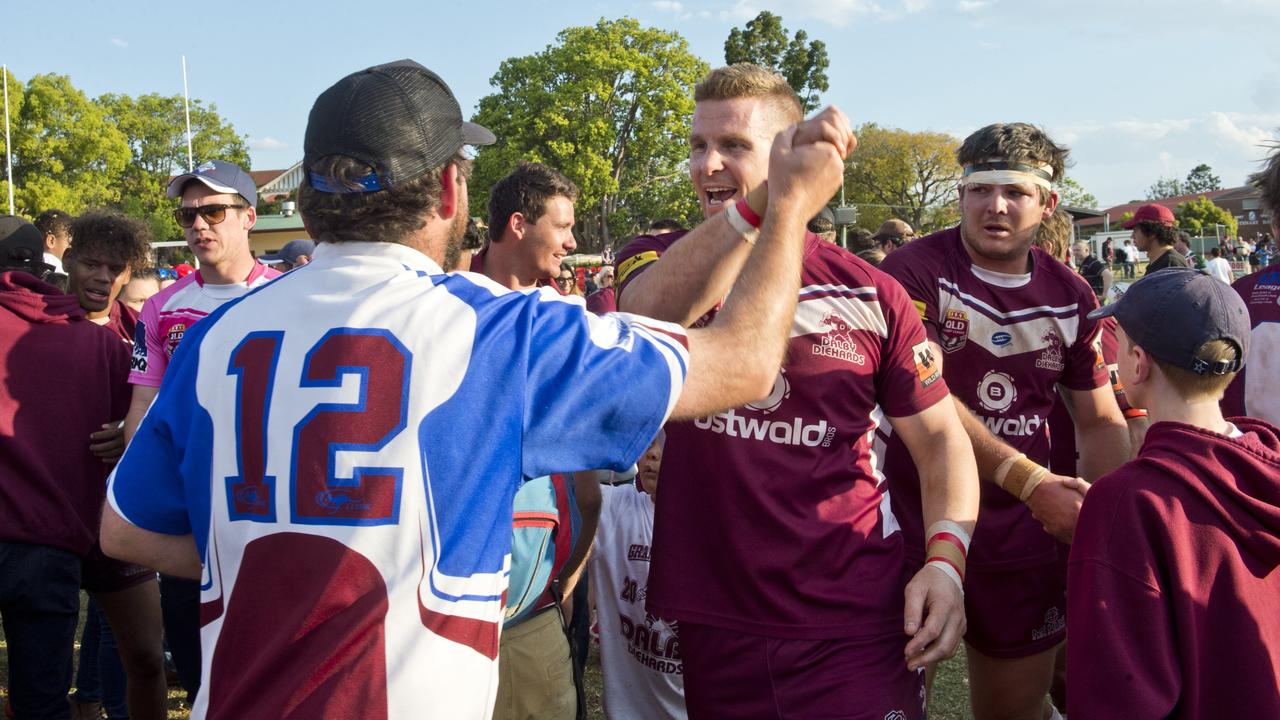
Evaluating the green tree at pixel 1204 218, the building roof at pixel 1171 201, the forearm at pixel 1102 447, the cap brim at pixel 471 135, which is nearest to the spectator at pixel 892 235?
the forearm at pixel 1102 447

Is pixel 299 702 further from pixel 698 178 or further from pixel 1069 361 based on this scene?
pixel 1069 361

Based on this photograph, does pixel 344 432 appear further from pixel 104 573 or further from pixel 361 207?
pixel 104 573

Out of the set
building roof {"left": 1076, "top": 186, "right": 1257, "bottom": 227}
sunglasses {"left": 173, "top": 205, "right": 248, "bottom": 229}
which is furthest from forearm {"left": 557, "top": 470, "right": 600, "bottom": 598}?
building roof {"left": 1076, "top": 186, "right": 1257, "bottom": 227}

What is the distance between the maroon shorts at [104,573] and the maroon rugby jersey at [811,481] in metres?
2.79

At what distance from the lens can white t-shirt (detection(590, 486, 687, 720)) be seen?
4.14 metres

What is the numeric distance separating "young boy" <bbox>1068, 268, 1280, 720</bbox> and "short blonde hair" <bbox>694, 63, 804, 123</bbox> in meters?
1.47

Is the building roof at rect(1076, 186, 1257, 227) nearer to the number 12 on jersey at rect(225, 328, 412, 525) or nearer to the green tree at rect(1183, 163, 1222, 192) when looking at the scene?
the green tree at rect(1183, 163, 1222, 192)

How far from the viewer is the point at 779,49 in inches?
2096

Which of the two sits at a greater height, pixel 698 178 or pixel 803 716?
pixel 698 178

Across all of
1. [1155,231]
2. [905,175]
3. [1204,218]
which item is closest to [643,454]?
[1155,231]

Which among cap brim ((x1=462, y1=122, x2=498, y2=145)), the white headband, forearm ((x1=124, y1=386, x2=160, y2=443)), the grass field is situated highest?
the white headband

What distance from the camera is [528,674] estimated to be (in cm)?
315

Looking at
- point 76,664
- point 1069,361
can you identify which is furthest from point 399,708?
point 76,664

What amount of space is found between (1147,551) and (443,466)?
1.67 m
